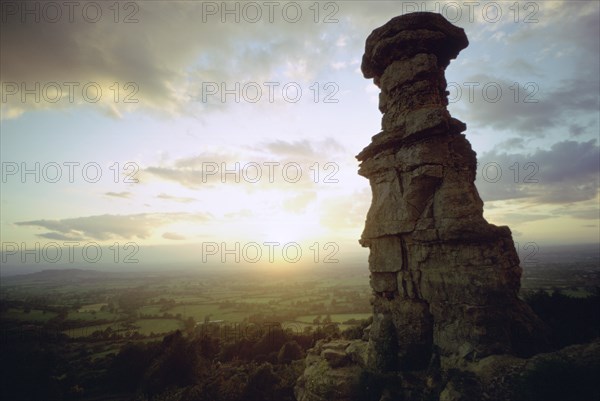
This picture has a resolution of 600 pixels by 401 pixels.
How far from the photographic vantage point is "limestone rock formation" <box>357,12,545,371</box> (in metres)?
14.5

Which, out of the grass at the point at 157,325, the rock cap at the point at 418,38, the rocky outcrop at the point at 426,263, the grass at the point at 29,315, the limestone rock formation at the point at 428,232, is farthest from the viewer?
the grass at the point at 29,315

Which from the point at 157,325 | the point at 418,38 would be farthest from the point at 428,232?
the point at 157,325

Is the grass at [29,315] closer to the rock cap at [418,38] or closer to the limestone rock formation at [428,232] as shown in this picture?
the limestone rock formation at [428,232]

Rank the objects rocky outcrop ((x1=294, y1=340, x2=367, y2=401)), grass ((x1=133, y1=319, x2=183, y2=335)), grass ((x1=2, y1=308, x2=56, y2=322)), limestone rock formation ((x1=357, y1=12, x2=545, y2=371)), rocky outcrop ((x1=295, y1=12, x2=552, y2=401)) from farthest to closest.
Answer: grass ((x1=2, y1=308, x2=56, y2=322))
grass ((x1=133, y1=319, x2=183, y2=335))
rocky outcrop ((x1=294, y1=340, x2=367, y2=401))
limestone rock formation ((x1=357, y1=12, x2=545, y2=371))
rocky outcrop ((x1=295, y1=12, x2=552, y2=401))

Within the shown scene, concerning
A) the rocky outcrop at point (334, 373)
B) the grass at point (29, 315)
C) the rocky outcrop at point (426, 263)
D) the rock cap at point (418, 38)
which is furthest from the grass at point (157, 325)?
the rock cap at point (418, 38)

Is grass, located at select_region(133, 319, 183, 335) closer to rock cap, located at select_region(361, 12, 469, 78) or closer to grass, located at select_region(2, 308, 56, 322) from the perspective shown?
grass, located at select_region(2, 308, 56, 322)

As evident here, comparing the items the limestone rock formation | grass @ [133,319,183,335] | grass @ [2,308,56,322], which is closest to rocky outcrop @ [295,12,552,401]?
the limestone rock formation

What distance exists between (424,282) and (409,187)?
5.83 m

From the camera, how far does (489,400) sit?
1131cm

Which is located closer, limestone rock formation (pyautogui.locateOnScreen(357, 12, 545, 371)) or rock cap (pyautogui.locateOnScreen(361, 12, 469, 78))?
limestone rock formation (pyautogui.locateOnScreen(357, 12, 545, 371))

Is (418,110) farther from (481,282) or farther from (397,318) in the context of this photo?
(397,318)

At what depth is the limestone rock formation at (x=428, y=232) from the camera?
1448 centimetres

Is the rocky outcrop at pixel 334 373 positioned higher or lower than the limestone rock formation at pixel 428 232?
lower

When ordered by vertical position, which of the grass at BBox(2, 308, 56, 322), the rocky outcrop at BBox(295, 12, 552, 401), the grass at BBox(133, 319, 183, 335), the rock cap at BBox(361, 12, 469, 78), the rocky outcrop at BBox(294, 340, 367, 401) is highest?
the rock cap at BBox(361, 12, 469, 78)
